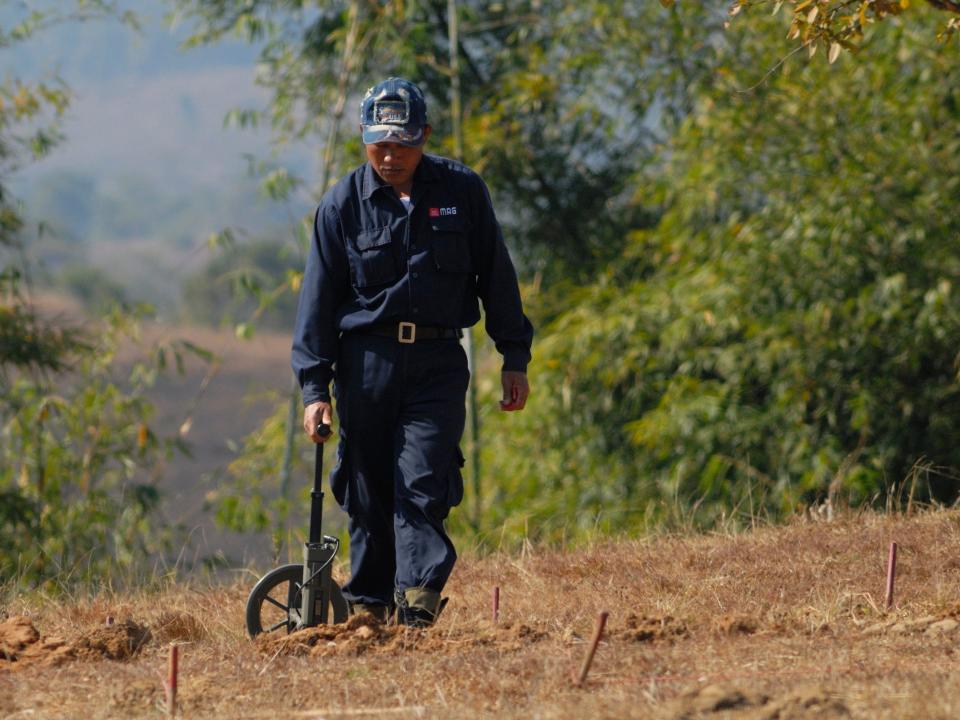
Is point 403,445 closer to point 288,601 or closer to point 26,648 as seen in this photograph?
point 288,601

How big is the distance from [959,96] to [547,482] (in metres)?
4.34

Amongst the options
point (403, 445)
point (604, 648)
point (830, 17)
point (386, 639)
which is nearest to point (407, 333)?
point (403, 445)

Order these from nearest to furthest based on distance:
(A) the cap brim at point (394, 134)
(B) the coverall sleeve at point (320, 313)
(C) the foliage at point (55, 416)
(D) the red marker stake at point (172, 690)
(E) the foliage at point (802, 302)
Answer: (D) the red marker stake at point (172, 690)
(A) the cap brim at point (394, 134)
(B) the coverall sleeve at point (320, 313)
(E) the foliage at point (802, 302)
(C) the foliage at point (55, 416)

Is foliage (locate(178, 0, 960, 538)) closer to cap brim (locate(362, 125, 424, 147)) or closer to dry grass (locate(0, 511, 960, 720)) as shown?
dry grass (locate(0, 511, 960, 720))

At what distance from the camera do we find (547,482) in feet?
39.6

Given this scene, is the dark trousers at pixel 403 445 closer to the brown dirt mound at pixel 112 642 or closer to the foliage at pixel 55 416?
the brown dirt mound at pixel 112 642

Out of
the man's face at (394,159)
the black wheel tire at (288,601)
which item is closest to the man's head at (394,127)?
the man's face at (394,159)

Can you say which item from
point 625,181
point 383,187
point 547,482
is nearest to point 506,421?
point 547,482

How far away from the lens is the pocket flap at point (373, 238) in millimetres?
4898

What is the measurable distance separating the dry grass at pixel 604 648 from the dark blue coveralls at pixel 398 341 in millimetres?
429

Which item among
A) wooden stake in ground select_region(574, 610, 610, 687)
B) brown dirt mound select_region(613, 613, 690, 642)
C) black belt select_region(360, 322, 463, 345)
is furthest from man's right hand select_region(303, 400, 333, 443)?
wooden stake in ground select_region(574, 610, 610, 687)

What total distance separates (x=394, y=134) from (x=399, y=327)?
63 centimetres

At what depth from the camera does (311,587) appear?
4.85 m

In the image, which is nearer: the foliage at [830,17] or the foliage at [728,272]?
the foliage at [830,17]
